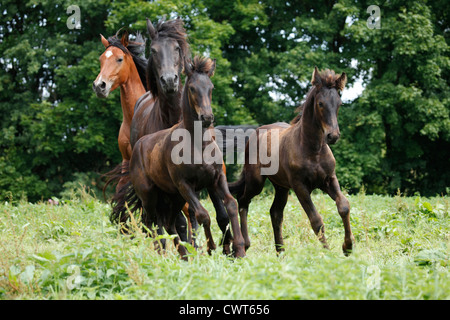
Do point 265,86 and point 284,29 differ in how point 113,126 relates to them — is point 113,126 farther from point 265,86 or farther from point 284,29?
point 284,29

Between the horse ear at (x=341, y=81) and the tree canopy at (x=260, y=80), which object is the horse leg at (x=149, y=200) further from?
the tree canopy at (x=260, y=80)

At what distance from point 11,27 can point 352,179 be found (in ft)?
53.7

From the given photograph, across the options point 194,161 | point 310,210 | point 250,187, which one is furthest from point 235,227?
point 250,187

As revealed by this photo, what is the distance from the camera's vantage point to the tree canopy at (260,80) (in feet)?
61.9

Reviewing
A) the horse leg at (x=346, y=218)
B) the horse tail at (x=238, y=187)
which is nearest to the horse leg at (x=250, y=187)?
the horse tail at (x=238, y=187)

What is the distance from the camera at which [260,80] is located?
20516 mm

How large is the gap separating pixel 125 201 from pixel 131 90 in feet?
6.23

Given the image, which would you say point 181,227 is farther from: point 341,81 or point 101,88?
point 341,81

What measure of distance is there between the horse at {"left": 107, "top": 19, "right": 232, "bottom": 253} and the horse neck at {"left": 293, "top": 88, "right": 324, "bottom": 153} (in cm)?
127

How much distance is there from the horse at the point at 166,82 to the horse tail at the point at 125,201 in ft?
0.05

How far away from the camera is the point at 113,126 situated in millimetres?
21234

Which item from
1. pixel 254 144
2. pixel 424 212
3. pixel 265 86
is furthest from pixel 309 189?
pixel 265 86

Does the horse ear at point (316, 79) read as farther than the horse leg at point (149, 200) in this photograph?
No

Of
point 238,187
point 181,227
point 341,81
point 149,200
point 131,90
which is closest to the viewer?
point 341,81
